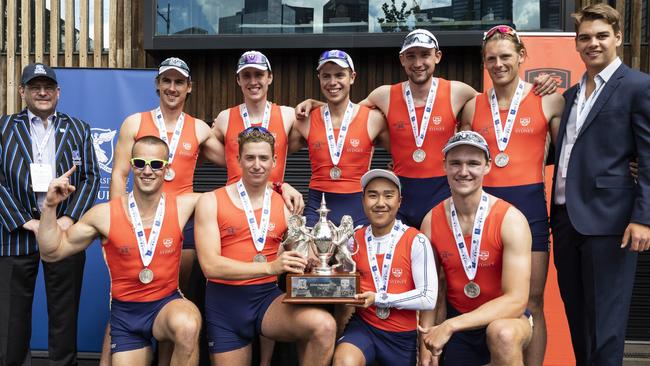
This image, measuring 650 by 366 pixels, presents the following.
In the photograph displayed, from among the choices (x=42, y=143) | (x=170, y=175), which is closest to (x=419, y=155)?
(x=170, y=175)

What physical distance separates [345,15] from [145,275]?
4.14 metres

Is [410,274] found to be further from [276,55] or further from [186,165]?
[276,55]

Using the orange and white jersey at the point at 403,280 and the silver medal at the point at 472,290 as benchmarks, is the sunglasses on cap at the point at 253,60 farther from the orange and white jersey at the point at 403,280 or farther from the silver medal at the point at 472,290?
the silver medal at the point at 472,290

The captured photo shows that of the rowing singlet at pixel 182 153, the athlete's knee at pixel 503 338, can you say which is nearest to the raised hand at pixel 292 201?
the rowing singlet at pixel 182 153

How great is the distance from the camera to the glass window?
6.44 m

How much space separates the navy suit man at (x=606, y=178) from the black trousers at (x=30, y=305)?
3.16 metres

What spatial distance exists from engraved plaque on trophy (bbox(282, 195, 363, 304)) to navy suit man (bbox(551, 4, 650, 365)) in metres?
1.19

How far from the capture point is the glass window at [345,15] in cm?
644

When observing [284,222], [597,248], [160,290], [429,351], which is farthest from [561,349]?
[160,290]

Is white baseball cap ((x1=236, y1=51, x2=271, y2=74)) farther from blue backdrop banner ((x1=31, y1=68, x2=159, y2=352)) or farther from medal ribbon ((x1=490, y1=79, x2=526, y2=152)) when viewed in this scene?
blue backdrop banner ((x1=31, y1=68, x2=159, y2=352))

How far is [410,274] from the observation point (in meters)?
3.24

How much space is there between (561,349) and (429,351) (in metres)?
2.44

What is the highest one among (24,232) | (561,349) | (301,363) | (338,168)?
(338,168)

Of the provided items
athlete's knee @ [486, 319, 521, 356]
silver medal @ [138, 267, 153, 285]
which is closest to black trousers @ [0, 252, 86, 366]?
silver medal @ [138, 267, 153, 285]
